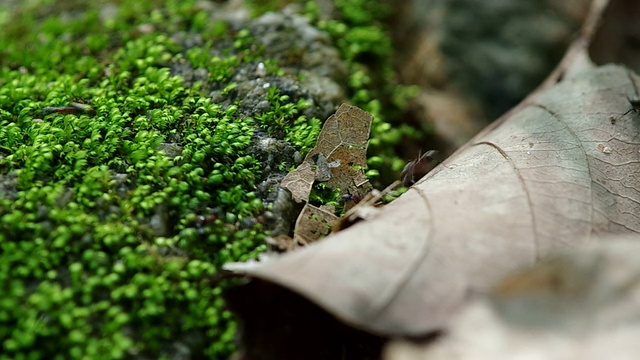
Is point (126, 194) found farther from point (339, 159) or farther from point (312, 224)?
point (339, 159)

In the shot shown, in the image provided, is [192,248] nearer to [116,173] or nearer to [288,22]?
[116,173]

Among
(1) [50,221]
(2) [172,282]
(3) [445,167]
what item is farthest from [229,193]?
(3) [445,167]

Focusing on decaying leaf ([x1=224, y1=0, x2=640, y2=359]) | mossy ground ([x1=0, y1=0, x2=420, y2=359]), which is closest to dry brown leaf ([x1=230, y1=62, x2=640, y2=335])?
decaying leaf ([x1=224, y1=0, x2=640, y2=359])

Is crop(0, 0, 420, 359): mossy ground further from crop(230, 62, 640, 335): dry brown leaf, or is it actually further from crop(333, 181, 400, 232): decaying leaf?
crop(230, 62, 640, 335): dry brown leaf

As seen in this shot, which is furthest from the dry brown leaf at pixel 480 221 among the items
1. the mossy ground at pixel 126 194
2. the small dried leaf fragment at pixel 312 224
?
the mossy ground at pixel 126 194

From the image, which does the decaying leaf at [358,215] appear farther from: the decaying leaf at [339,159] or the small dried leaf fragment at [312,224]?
the decaying leaf at [339,159]

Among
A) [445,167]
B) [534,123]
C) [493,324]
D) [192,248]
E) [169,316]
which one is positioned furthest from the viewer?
[534,123]
